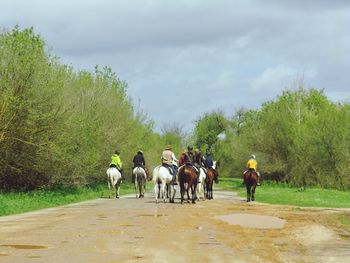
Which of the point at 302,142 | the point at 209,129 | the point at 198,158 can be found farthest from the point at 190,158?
the point at 209,129

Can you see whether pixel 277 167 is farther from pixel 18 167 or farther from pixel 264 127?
pixel 18 167

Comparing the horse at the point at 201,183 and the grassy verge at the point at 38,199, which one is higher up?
the horse at the point at 201,183

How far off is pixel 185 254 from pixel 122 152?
38017mm

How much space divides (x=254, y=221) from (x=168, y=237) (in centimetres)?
597

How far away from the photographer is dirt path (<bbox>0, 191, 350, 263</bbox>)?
11.9 metres

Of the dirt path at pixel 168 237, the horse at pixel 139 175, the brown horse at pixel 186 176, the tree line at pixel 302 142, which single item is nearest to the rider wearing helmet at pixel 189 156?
the brown horse at pixel 186 176

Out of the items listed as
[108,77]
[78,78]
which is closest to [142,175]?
[78,78]

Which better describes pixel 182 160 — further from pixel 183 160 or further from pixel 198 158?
pixel 198 158

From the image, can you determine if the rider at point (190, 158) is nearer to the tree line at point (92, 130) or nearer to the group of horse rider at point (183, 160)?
the group of horse rider at point (183, 160)

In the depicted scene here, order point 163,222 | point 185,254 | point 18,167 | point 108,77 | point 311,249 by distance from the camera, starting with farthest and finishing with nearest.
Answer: point 108,77
point 18,167
point 163,222
point 311,249
point 185,254

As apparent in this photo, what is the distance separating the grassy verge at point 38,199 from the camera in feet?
78.1

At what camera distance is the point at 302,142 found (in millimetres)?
57688

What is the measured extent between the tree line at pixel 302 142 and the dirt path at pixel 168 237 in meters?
33.1

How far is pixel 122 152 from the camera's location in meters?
49.8
